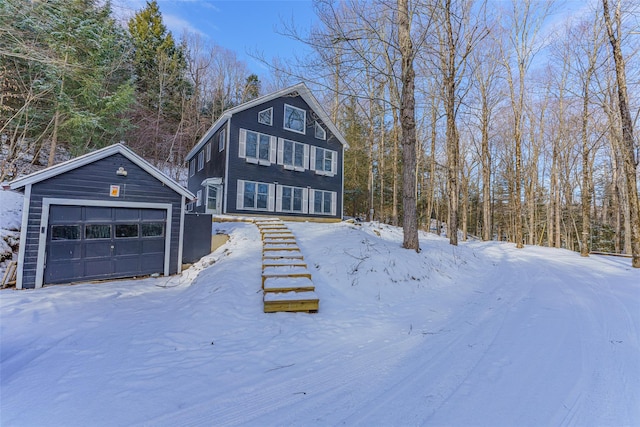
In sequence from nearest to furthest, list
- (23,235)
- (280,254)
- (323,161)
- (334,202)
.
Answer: (23,235)
(280,254)
(323,161)
(334,202)

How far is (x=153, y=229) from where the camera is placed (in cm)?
837

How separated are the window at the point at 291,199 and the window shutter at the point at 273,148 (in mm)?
1470

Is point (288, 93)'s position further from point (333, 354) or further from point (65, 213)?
point (333, 354)

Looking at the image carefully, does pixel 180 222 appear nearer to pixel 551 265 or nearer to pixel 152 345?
pixel 152 345

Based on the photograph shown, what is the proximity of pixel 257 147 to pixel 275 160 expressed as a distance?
1095 mm

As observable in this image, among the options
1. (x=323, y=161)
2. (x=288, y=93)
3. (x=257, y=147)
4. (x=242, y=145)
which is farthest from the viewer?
(x=323, y=161)

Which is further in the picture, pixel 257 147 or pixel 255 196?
pixel 257 147

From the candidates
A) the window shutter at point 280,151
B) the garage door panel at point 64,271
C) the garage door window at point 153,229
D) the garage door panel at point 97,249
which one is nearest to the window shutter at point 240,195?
the window shutter at point 280,151

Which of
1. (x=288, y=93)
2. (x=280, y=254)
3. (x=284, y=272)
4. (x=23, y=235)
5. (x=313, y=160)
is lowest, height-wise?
(x=284, y=272)

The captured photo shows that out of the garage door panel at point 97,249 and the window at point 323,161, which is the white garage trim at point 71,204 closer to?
the garage door panel at point 97,249

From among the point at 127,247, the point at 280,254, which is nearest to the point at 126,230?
the point at 127,247

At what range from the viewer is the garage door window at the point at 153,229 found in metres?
8.23

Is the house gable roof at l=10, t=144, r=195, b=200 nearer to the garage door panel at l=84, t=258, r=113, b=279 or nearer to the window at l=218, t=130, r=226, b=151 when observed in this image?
the garage door panel at l=84, t=258, r=113, b=279

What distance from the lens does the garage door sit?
7051 mm
